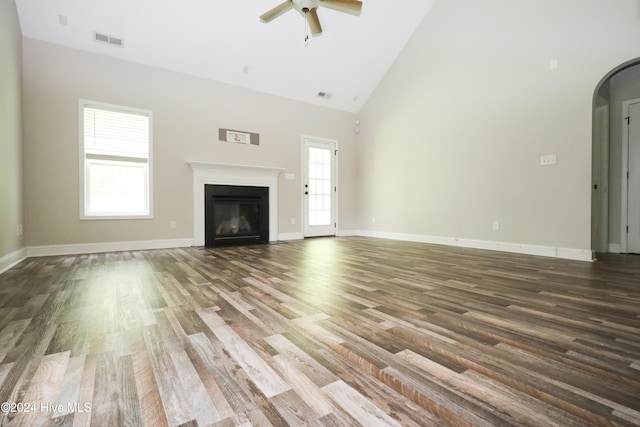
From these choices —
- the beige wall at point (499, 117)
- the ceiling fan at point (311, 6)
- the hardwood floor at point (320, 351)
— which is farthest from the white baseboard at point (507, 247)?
the ceiling fan at point (311, 6)

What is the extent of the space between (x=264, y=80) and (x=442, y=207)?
4.09 m

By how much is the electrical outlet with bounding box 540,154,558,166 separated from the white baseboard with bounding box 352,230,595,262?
112cm

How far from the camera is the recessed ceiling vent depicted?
13.7 ft

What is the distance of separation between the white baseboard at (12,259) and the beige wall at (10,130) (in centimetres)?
4

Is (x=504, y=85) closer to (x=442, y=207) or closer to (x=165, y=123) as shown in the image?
(x=442, y=207)

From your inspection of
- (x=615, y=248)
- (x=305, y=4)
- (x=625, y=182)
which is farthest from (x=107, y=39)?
(x=615, y=248)

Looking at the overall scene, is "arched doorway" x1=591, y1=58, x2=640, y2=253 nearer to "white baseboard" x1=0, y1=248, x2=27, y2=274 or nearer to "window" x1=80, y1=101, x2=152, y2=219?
"window" x1=80, y1=101, x2=152, y2=219

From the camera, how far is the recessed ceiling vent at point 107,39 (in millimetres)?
4163

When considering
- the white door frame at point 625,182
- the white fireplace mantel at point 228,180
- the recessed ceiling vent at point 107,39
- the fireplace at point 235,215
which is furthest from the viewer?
the fireplace at point 235,215

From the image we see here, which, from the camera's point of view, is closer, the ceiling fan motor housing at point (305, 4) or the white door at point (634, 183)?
the ceiling fan motor housing at point (305, 4)

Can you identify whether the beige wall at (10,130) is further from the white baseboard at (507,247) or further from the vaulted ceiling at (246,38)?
the white baseboard at (507,247)

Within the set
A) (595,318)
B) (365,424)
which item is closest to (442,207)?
(595,318)

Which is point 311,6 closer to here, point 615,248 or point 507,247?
point 507,247

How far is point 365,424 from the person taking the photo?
88 cm
